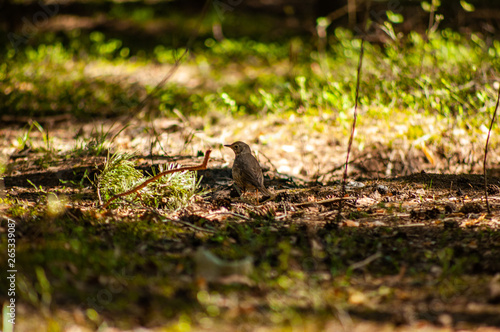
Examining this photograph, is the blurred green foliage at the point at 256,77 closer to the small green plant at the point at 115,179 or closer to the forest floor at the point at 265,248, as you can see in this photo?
the forest floor at the point at 265,248

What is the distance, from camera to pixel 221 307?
2.48 m

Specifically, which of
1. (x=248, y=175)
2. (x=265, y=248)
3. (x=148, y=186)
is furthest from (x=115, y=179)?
(x=265, y=248)

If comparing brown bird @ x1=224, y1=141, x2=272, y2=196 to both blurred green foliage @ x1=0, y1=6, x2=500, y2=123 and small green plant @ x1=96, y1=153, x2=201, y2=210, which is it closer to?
small green plant @ x1=96, y1=153, x2=201, y2=210

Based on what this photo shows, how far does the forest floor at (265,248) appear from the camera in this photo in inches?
95.8

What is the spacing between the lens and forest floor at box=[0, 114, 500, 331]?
7.98 ft

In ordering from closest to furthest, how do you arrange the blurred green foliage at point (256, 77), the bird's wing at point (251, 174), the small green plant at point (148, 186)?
the small green plant at point (148, 186) < the bird's wing at point (251, 174) < the blurred green foliage at point (256, 77)

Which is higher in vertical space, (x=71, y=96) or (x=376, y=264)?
(x=71, y=96)

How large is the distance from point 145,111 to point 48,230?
372 centimetres

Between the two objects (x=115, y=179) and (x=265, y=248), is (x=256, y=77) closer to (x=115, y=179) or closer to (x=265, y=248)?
(x=115, y=179)

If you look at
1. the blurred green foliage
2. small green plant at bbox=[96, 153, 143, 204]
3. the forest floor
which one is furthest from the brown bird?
the blurred green foliage

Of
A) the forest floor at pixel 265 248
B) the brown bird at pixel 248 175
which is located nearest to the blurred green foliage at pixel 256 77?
the forest floor at pixel 265 248

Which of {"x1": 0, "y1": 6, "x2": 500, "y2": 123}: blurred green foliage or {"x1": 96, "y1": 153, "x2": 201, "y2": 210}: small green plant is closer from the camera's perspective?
{"x1": 96, "y1": 153, "x2": 201, "y2": 210}: small green plant

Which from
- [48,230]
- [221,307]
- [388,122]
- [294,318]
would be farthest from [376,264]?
[388,122]

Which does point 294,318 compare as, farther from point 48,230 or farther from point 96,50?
point 96,50
